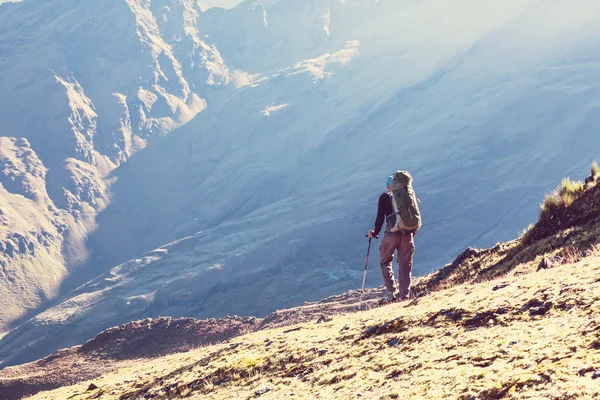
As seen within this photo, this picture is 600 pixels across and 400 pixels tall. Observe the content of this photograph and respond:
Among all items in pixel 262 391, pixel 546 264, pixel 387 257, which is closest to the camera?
pixel 262 391

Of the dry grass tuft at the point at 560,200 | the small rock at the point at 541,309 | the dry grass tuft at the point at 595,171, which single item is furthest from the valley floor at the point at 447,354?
the dry grass tuft at the point at 595,171

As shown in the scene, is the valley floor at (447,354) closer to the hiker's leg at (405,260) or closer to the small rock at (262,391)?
the small rock at (262,391)

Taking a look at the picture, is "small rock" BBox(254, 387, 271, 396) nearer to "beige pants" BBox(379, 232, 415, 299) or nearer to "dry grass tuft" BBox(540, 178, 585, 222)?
"beige pants" BBox(379, 232, 415, 299)

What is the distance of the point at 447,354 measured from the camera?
635 cm

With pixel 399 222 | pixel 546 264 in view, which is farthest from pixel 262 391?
pixel 399 222

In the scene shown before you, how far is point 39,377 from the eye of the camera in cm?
2914

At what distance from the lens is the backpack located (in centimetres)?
1259

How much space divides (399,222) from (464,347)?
6506 millimetres

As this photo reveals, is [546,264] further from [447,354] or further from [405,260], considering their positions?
[447,354]

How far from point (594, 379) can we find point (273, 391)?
4695mm

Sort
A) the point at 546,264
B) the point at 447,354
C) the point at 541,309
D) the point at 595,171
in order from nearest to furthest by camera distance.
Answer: the point at 447,354 < the point at 541,309 < the point at 546,264 < the point at 595,171

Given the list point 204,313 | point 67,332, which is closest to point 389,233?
point 204,313

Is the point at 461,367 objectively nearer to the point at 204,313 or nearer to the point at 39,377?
the point at 39,377

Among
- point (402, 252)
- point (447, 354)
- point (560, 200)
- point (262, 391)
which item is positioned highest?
point (560, 200)
